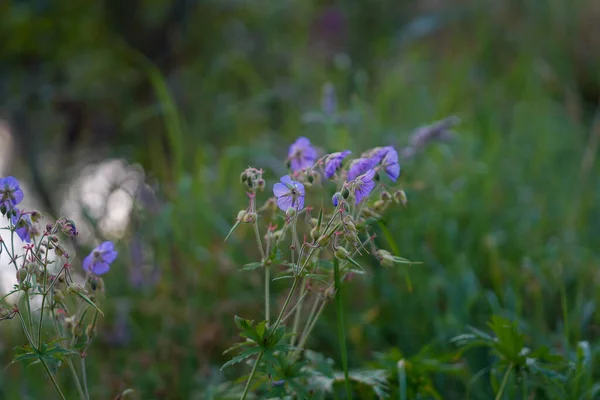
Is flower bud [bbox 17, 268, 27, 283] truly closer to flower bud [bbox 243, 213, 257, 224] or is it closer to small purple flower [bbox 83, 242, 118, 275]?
small purple flower [bbox 83, 242, 118, 275]

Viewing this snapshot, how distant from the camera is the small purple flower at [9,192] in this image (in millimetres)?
1031

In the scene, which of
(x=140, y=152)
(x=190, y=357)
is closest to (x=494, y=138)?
(x=190, y=357)

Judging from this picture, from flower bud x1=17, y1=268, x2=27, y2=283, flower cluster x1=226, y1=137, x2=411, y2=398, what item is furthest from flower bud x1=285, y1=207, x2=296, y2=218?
flower bud x1=17, y1=268, x2=27, y2=283

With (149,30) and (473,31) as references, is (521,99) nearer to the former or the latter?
(473,31)

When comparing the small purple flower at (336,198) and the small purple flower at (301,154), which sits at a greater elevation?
the small purple flower at (301,154)

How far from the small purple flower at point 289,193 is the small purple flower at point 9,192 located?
0.43 m

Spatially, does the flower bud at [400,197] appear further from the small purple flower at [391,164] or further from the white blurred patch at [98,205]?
the white blurred patch at [98,205]

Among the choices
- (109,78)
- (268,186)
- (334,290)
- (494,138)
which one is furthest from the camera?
(109,78)

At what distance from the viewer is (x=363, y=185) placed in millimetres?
1078

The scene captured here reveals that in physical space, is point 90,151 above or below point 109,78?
below

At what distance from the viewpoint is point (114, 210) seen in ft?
8.32

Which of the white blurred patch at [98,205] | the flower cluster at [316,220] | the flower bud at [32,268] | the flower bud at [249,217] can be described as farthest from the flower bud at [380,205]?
the white blurred patch at [98,205]

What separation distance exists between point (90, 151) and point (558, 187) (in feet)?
8.31

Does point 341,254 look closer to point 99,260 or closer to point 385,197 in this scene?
point 385,197
